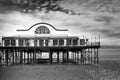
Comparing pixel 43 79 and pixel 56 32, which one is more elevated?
pixel 56 32

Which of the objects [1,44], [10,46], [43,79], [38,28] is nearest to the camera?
[43,79]

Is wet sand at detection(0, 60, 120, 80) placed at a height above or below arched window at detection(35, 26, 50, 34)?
Answer: below

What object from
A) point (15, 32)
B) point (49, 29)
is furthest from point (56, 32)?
point (15, 32)

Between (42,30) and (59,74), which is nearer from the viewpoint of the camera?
(59,74)

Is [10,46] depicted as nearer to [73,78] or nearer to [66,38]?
[66,38]

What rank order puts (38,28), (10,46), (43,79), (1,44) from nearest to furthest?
1. (43,79)
2. (10,46)
3. (1,44)
4. (38,28)

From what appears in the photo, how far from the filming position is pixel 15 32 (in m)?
46.8

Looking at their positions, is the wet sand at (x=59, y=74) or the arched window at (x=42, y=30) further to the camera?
the arched window at (x=42, y=30)

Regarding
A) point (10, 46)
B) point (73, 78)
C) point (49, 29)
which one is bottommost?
point (73, 78)

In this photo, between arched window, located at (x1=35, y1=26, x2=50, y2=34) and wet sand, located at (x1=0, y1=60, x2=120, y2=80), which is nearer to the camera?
wet sand, located at (x1=0, y1=60, x2=120, y2=80)

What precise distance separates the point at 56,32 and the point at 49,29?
1.46m

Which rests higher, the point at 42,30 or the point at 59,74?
the point at 42,30

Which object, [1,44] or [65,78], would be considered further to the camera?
[1,44]

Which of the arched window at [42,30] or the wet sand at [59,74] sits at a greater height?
the arched window at [42,30]
